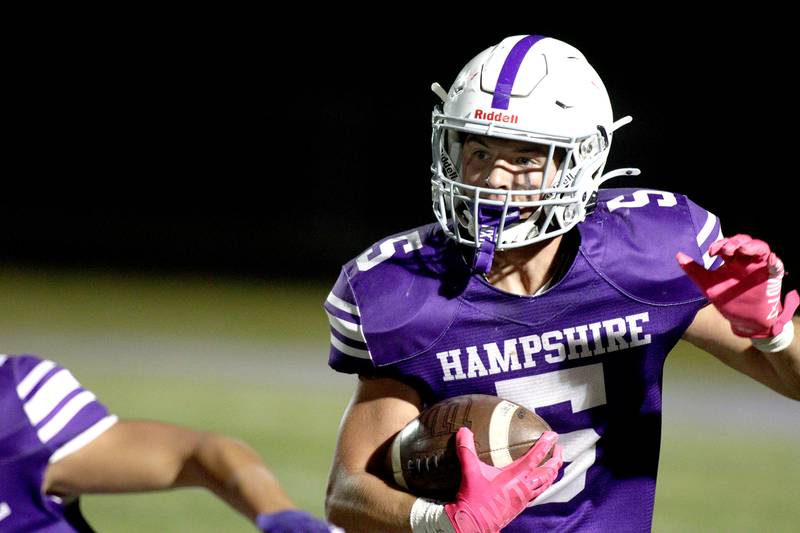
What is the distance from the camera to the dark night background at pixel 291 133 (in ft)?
32.7

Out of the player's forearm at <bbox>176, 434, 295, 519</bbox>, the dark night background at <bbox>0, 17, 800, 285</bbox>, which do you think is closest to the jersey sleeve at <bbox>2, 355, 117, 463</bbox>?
the player's forearm at <bbox>176, 434, 295, 519</bbox>

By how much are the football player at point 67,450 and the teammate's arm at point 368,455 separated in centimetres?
67

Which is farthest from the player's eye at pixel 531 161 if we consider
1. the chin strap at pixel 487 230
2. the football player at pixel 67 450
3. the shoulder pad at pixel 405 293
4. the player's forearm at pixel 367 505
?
the football player at pixel 67 450

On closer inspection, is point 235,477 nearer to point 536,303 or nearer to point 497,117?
point 536,303

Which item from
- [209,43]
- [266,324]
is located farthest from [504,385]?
[209,43]

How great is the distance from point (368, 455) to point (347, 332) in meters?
0.28

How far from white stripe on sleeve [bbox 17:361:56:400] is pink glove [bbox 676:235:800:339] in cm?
133

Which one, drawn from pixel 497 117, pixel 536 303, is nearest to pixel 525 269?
pixel 536 303

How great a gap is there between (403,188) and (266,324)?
353 centimetres

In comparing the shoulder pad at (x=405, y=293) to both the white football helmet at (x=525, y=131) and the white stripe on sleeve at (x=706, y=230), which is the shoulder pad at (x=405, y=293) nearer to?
the white football helmet at (x=525, y=131)

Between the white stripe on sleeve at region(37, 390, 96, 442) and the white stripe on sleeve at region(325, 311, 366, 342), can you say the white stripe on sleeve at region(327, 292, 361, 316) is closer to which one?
the white stripe on sleeve at region(325, 311, 366, 342)

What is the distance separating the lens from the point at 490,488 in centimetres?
241

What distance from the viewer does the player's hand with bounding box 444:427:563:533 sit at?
2408mm

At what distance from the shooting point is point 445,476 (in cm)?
251
